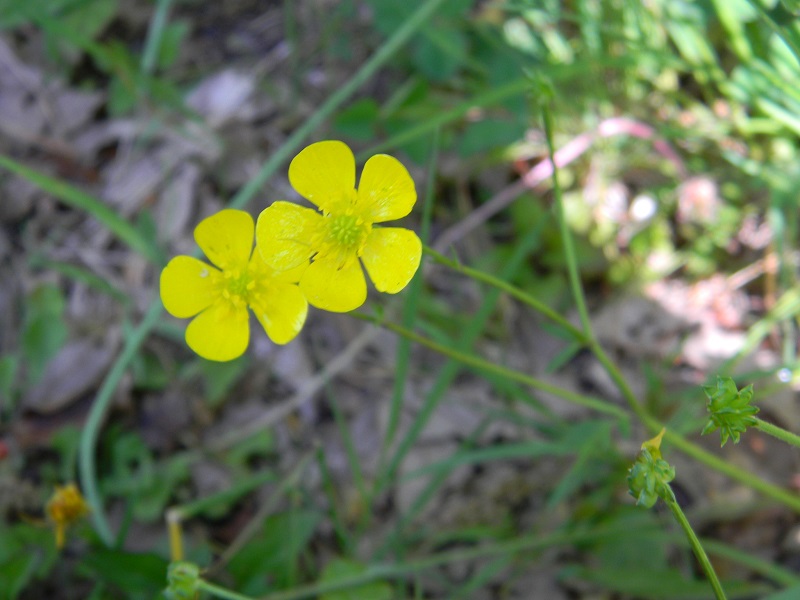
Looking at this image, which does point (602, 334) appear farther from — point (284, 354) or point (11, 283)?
point (11, 283)

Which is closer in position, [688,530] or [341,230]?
[688,530]

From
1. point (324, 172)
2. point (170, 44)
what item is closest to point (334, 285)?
point (324, 172)

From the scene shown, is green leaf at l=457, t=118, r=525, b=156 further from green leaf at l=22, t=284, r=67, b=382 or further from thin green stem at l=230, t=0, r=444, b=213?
green leaf at l=22, t=284, r=67, b=382

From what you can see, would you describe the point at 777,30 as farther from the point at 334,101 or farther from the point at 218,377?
the point at 218,377

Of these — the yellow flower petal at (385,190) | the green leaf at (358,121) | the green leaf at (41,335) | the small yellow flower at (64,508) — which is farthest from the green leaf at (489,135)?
the small yellow flower at (64,508)

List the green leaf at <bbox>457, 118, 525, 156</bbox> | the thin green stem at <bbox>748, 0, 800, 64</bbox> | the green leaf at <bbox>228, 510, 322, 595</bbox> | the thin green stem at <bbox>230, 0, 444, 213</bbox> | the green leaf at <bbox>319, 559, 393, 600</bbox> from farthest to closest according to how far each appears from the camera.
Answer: the green leaf at <bbox>457, 118, 525, 156</bbox>
the thin green stem at <bbox>230, 0, 444, 213</bbox>
the green leaf at <bbox>228, 510, 322, 595</bbox>
the green leaf at <bbox>319, 559, 393, 600</bbox>
the thin green stem at <bbox>748, 0, 800, 64</bbox>

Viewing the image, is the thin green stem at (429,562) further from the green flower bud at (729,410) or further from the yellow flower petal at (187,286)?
the green flower bud at (729,410)

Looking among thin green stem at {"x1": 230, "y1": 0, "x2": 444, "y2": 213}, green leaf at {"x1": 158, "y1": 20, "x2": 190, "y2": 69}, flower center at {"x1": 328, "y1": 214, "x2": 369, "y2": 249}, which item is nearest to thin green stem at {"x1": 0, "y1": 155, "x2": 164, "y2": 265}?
thin green stem at {"x1": 230, "y1": 0, "x2": 444, "y2": 213}
